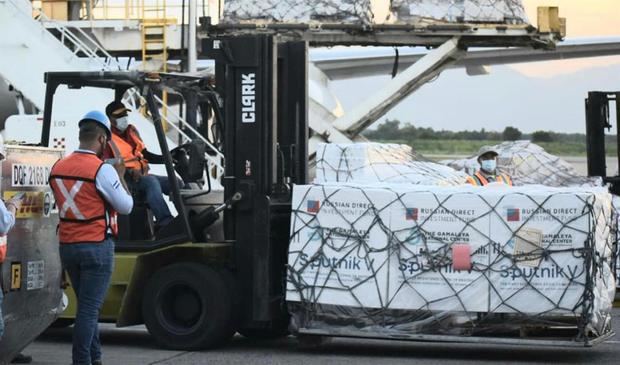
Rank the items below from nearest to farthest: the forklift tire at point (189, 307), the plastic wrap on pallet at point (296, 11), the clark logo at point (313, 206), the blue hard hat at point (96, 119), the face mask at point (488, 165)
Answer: the blue hard hat at point (96, 119)
the clark logo at point (313, 206)
the forklift tire at point (189, 307)
the face mask at point (488, 165)
the plastic wrap on pallet at point (296, 11)

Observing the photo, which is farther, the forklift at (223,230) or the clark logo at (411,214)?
the forklift at (223,230)

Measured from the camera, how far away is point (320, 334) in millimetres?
10656

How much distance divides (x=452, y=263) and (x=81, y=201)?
3189mm

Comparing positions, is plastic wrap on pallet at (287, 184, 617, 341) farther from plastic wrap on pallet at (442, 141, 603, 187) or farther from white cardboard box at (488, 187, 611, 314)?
plastic wrap on pallet at (442, 141, 603, 187)

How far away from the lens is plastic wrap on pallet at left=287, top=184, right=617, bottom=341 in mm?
10172

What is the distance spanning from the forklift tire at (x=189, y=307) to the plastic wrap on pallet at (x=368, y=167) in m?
5.66

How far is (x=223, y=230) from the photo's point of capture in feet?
37.8

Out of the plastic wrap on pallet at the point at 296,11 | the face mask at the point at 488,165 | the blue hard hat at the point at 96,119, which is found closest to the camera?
the blue hard hat at the point at 96,119

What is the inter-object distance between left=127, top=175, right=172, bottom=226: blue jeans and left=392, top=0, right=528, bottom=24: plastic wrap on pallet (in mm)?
15129

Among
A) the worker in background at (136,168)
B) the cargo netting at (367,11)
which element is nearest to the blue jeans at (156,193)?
the worker in background at (136,168)

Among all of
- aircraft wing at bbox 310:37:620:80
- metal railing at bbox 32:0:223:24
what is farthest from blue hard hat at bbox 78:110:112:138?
aircraft wing at bbox 310:37:620:80

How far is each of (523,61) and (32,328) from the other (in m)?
37.0

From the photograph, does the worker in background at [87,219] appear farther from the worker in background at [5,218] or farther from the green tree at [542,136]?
the green tree at [542,136]

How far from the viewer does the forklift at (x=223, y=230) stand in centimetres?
1097
